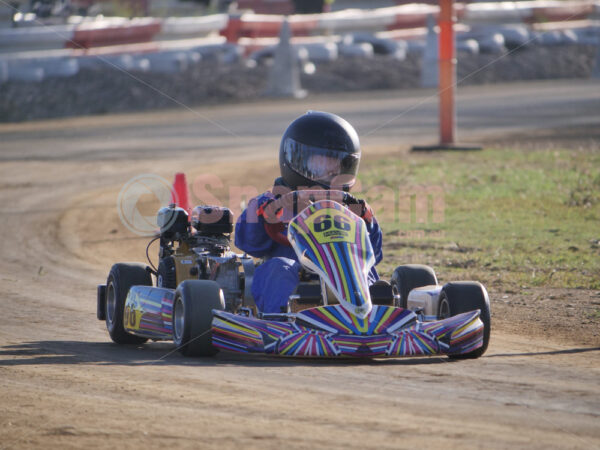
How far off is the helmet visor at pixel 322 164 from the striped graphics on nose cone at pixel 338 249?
0.47 m

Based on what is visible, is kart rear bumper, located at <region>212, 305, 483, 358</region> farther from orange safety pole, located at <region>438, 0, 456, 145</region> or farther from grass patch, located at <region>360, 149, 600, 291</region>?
orange safety pole, located at <region>438, 0, 456, 145</region>

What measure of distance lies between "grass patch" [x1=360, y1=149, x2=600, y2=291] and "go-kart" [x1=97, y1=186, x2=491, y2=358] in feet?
7.99

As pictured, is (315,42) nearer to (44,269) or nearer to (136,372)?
(44,269)

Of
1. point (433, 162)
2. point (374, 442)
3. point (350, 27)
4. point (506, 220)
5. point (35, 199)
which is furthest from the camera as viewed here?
point (350, 27)

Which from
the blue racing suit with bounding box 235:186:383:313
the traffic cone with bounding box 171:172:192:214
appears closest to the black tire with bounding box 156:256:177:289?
the blue racing suit with bounding box 235:186:383:313

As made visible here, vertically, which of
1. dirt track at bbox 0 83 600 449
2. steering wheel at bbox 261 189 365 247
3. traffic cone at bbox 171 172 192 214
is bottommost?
dirt track at bbox 0 83 600 449

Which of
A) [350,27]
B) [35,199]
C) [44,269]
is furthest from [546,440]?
[350,27]

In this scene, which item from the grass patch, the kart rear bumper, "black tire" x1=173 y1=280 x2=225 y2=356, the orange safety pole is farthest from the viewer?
the orange safety pole

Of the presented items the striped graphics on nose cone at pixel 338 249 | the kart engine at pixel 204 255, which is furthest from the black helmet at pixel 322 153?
the kart engine at pixel 204 255

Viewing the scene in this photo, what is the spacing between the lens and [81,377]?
15.9 ft

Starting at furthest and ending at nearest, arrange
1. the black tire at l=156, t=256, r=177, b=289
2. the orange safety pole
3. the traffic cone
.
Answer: the orange safety pole < the traffic cone < the black tire at l=156, t=256, r=177, b=289

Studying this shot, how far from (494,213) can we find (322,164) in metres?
5.45

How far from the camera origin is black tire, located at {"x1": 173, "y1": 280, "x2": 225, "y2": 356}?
529cm

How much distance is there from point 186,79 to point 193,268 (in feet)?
56.5
